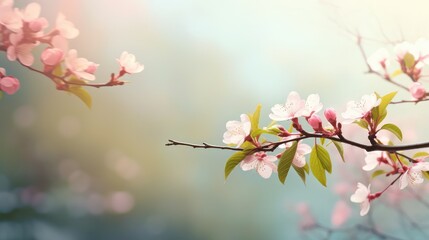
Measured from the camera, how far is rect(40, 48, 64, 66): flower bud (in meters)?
0.80

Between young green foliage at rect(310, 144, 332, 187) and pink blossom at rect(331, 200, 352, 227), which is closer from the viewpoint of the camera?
young green foliage at rect(310, 144, 332, 187)

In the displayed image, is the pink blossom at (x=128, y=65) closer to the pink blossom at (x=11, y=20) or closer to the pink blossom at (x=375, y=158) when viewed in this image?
the pink blossom at (x=11, y=20)

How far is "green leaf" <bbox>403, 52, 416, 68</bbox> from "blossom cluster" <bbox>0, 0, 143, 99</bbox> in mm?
431

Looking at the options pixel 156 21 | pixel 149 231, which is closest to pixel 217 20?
pixel 156 21

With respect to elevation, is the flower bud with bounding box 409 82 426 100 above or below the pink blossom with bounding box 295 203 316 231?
above

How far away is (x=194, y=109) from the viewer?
1.30m

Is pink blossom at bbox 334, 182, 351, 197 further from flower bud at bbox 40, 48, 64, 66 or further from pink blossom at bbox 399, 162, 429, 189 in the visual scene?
flower bud at bbox 40, 48, 64, 66

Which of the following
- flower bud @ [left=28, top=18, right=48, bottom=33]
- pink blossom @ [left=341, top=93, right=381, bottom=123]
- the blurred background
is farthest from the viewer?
the blurred background

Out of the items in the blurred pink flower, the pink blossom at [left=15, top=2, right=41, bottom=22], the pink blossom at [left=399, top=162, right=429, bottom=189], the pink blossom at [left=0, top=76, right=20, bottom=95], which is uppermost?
the blurred pink flower

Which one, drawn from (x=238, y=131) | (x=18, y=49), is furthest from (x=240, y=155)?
(x=18, y=49)

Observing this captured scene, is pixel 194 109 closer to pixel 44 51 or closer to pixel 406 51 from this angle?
pixel 44 51

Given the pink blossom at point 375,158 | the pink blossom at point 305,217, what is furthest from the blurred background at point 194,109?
the pink blossom at point 375,158

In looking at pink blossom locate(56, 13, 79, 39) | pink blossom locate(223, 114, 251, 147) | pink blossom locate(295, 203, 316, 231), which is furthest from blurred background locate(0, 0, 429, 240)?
pink blossom locate(223, 114, 251, 147)

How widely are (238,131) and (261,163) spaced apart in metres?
0.07
